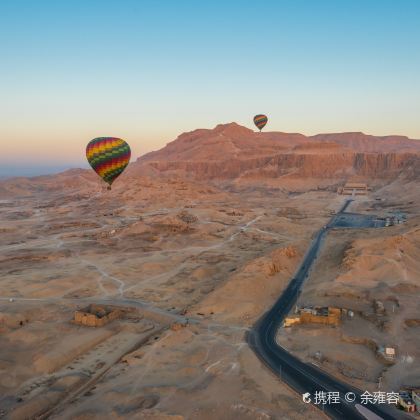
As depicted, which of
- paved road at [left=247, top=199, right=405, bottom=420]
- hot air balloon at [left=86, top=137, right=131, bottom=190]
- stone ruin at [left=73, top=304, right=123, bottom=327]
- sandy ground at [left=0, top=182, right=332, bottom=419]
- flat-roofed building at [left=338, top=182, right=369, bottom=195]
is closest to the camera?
paved road at [left=247, top=199, right=405, bottom=420]

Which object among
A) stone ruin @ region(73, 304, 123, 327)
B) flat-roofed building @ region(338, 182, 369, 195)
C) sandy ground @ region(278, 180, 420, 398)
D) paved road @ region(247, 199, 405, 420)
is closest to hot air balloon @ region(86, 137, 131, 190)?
stone ruin @ region(73, 304, 123, 327)

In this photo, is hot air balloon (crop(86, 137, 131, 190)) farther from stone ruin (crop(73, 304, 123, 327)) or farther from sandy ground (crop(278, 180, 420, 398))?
sandy ground (crop(278, 180, 420, 398))

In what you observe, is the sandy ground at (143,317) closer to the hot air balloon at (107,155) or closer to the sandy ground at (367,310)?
the sandy ground at (367,310)

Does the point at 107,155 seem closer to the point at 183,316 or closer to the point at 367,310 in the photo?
the point at 183,316

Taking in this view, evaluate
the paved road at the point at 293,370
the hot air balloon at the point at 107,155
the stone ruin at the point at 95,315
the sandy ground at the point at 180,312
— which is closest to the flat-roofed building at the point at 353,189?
the sandy ground at the point at 180,312

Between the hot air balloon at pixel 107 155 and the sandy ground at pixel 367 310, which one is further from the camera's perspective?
the hot air balloon at pixel 107 155

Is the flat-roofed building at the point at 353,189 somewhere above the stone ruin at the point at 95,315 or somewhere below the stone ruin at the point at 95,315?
above
